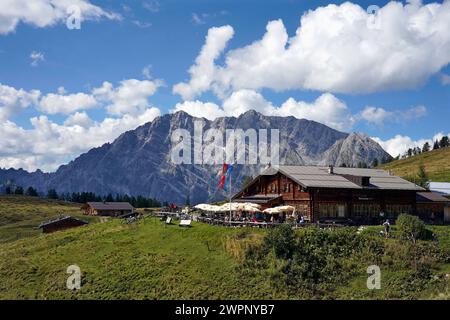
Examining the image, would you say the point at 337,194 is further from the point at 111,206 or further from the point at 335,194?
the point at 111,206

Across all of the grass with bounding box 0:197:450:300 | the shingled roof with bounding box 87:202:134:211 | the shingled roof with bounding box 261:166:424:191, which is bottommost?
the grass with bounding box 0:197:450:300

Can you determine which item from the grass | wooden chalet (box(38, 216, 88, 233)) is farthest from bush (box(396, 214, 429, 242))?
wooden chalet (box(38, 216, 88, 233))

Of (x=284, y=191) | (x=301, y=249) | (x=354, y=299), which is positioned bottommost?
(x=354, y=299)

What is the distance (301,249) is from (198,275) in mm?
9858

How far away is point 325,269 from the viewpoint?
42312 mm

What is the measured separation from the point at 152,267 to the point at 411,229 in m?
25.9

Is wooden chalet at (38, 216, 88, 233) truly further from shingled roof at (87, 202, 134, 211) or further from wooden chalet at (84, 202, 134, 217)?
shingled roof at (87, 202, 134, 211)

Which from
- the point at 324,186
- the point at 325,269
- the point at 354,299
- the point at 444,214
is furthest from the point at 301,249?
the point at 444,214

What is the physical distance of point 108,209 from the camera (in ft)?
460

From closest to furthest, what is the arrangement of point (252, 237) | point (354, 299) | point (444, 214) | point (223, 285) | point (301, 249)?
1. point (354, 299)
2. point (223, 285)
3. point (301, 249)
4. point (252, 237)
5. point (444, 214)

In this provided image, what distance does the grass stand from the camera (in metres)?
40.8

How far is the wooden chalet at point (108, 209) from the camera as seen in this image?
455ft

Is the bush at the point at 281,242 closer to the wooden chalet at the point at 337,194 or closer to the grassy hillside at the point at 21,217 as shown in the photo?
the wooden chalet at the point at 337,194

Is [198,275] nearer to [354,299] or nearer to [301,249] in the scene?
[301,249]
